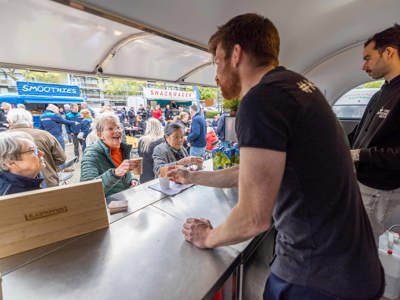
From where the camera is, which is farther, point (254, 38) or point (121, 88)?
point (121, 88)

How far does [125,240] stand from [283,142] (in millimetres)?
826

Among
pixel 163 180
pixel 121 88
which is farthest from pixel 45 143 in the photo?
pixel 121 88

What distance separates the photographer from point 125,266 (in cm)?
83

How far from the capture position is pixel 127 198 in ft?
5.02

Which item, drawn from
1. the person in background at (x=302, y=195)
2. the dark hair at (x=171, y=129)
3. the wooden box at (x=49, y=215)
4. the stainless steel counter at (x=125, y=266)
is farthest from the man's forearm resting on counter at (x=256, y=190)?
the dark hair at (x=171, y=129)

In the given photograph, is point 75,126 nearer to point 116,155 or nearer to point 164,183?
point 116,155

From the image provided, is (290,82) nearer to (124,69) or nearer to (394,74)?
(394,74)

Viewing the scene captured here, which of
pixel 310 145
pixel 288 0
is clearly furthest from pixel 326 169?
pixel 288 0

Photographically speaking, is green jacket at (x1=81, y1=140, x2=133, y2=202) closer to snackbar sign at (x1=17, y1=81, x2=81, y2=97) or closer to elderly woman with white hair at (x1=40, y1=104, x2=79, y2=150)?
elderly woman with white hair at (x1=40, y1=104, x2=79, y2=150)

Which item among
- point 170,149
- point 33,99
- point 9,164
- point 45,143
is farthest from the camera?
point 33,99

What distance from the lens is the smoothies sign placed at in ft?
38.0

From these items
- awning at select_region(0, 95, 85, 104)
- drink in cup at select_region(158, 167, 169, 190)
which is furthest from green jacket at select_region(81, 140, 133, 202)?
awning at select_region(0, 95, 85, 104)

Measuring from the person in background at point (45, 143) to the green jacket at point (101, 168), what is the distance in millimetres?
907

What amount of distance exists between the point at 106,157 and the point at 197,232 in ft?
3.97
